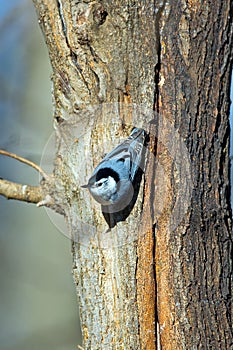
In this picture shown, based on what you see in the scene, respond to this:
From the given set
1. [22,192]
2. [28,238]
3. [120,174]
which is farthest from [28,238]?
[120,174]

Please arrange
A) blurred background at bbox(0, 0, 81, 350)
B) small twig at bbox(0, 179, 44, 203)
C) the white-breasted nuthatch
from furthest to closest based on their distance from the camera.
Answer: blurred background at bbox(0, 0, 81, 350), small twig at bbox(0, 179, 44, 203), the white-breasted nuthatch

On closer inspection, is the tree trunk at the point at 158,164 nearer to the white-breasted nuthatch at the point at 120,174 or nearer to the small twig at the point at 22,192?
the white-breasted nuthatch at the point at 120,174

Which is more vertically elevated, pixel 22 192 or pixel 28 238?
pixel 28 238

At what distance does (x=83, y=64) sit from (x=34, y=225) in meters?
2.27

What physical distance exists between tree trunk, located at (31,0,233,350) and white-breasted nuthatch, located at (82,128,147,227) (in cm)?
2

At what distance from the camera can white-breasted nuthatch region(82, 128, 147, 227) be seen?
51.8 inches

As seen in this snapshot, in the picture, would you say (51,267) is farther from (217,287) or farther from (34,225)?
(217,287)

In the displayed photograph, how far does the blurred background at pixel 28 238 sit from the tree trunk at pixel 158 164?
5.86 feet

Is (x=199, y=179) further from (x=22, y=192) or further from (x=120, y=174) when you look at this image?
(x=22, y=192)

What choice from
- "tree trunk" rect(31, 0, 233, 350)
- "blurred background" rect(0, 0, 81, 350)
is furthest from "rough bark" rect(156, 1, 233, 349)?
"blurred background" rect(0, 0, 81, 350)

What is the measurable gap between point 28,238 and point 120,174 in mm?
2377

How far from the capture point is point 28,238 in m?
3.62

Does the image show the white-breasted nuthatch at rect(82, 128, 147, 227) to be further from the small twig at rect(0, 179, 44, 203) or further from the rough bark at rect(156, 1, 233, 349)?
the small twig at rect(0, 179, 44, 203)

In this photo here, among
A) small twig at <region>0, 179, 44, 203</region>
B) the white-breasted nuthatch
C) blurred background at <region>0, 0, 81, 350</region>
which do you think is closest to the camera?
the white-breasted nuthatch
